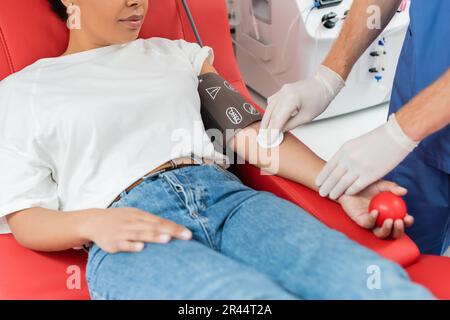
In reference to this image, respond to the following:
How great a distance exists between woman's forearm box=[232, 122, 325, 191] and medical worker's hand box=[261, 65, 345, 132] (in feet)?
0.15

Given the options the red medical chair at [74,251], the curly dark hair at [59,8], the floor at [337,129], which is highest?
the curly dark hair at [59,8]

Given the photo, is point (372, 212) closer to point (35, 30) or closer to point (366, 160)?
point (366, 160)

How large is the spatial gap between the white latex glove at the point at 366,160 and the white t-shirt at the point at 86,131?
29 cm

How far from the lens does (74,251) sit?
1183 mm

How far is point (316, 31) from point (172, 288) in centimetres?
145

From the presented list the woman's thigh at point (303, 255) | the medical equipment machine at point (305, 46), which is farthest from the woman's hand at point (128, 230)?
the medical equipment machine at point (305, 46)

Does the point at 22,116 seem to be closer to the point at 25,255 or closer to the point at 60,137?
the point at 60,137

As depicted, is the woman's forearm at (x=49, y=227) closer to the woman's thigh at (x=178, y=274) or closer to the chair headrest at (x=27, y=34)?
the woman's thigh at (x=178, y=274)

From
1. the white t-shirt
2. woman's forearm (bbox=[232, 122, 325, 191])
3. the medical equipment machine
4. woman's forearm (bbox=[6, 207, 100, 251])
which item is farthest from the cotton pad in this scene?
the medical equipment machine

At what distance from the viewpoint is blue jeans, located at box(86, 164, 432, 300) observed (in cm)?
84

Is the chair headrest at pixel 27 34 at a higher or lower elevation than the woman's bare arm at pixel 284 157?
higher

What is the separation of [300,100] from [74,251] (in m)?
0.69

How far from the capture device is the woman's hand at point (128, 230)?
3.15ft

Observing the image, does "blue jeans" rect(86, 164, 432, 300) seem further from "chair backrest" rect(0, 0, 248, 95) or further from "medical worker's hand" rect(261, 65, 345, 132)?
"chair backrest" rect(0, 0, 248, 95)
